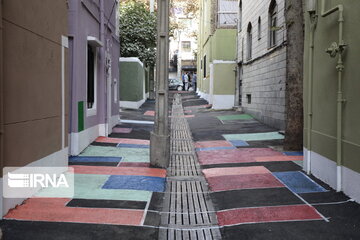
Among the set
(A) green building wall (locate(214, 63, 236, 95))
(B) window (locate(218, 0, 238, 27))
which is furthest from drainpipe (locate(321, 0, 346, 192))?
(B) window (locate(218, 0, 238, 27))

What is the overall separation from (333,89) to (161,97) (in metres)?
3.86

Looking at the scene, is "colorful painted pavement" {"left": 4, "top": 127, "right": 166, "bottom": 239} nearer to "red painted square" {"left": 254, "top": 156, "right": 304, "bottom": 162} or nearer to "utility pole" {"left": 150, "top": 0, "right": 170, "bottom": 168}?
"utility pole" {"left": 150, "top": 0, "right": 170, "bottom": 168}

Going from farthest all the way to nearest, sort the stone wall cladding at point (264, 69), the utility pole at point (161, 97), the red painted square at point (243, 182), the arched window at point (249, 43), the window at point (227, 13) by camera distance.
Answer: the window at point (227, 13)
the arched window at point (249, 43)
the stone wall cladding at point (264, 69)
the utility pole at point (161, 97)
the red painted square at point (243, 182)

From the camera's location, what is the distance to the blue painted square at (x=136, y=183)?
7270 mm

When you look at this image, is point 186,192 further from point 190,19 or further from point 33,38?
point 190,19

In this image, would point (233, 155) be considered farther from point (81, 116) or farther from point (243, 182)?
point (81, 116)

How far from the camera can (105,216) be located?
5.54m

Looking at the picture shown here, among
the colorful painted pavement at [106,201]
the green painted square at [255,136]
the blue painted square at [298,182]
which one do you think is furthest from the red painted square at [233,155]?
the green painted square at [255,136]

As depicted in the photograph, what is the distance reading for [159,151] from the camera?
9297 millimetres

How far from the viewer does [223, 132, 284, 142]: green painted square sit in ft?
42.8

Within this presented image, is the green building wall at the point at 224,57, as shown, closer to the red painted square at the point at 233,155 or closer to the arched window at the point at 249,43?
the arched window at the point at 249,43

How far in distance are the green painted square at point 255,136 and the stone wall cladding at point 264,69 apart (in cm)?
90

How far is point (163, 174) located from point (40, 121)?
2916 millimetres

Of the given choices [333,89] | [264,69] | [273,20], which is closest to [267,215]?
[333,89]
